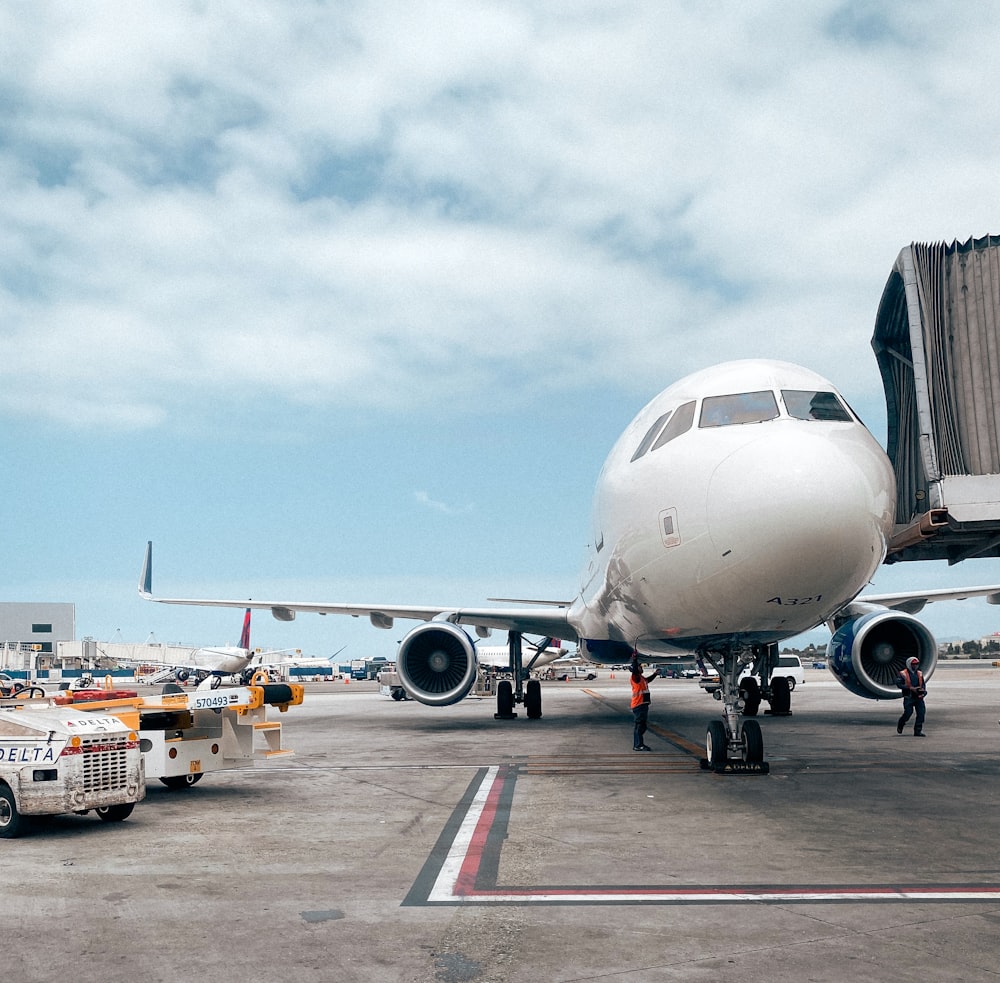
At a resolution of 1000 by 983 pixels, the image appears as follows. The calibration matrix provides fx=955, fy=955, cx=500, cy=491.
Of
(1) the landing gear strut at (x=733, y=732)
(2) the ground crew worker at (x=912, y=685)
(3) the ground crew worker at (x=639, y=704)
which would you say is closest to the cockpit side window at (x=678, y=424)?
(1) the landing gear strut at (x=733, y=732)

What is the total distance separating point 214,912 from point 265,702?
558 centimetres

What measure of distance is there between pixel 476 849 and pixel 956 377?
6425 millimetres

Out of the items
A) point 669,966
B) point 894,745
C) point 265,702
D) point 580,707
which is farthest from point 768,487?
point 580,707

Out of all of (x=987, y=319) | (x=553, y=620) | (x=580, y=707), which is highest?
(x=987, y=319)

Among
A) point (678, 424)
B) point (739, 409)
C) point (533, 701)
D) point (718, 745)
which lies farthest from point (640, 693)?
point (533, 701)

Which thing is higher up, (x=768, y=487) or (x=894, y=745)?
(x=768, y=487)

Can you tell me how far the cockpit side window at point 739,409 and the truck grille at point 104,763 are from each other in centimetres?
649

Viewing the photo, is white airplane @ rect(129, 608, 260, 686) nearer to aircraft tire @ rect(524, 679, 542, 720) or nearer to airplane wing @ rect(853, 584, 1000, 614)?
aircraft tire @ rect(524, 679, 542, 720)

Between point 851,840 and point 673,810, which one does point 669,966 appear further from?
point 673,810

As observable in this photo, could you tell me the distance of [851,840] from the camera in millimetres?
7766

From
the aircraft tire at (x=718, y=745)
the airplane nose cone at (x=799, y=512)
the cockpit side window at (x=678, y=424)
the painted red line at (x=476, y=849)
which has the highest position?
the cockpit side window at (x=678, y=424)

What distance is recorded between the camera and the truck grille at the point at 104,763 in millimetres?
8648

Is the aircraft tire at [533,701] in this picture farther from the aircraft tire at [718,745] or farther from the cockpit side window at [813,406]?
the cockpit side window at [813,406]

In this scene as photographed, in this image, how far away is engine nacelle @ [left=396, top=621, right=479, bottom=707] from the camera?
1802 centimetres
